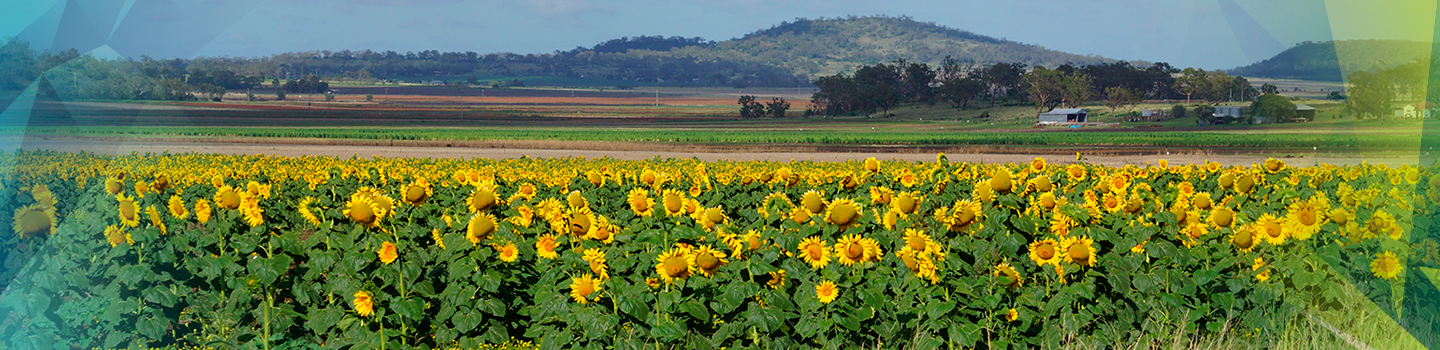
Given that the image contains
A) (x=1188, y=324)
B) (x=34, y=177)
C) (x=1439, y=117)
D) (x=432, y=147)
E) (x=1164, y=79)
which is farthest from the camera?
(x=1164, y=79)

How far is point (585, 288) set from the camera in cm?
638

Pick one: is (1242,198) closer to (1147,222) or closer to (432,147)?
(1147,222)

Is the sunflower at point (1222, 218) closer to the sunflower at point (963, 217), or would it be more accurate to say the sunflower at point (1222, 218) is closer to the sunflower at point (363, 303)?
the sunflower at point (963, 217)

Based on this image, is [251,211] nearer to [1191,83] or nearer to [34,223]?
[34,223]

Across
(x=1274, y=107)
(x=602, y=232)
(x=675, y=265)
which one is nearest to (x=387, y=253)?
(x=602, y=232)

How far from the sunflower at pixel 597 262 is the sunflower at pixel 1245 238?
5320mm

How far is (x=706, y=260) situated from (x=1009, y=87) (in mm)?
168316

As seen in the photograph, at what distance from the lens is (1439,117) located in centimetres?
532

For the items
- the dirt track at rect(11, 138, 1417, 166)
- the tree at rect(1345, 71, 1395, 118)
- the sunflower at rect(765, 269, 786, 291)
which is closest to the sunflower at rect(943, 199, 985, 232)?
the sunflower at rect(765, 269, 786, 291)

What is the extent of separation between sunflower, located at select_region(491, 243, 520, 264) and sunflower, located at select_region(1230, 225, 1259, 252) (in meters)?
6.00

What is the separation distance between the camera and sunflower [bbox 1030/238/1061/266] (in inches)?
279

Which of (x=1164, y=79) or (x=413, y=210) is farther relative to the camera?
(x=1164, y=79)

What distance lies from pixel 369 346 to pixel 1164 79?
550ft

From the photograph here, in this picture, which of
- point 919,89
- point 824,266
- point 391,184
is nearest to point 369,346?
point 824,266
